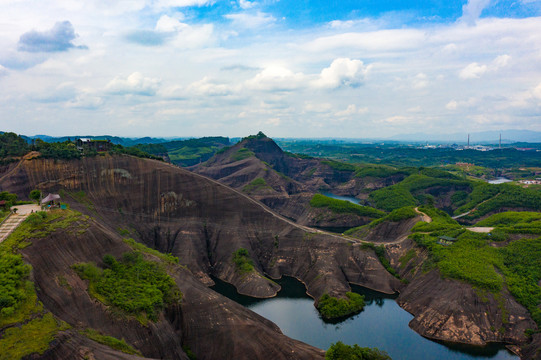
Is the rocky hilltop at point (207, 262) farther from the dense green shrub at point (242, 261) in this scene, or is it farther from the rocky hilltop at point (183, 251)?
the dense green shrub at point (242, 261)

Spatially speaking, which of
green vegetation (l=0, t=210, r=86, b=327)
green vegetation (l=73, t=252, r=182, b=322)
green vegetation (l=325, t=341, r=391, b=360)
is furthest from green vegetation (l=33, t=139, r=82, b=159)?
green vegetation (l=325, t=341, r=391, b=360)

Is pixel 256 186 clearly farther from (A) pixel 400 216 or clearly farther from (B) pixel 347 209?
(A) pixel 400 216

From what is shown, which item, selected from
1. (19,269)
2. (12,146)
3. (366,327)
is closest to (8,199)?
(19,269)

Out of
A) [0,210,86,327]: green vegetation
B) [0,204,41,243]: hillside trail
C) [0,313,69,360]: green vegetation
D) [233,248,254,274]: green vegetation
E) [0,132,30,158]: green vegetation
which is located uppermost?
[0,132,30,158]: green vegetation

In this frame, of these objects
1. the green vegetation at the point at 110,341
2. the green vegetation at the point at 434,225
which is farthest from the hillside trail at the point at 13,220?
the green vegetation at the point at 434,225

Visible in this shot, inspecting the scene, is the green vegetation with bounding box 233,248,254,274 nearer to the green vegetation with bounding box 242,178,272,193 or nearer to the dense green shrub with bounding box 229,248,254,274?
the dense green shrub with bounding box 229,248,254,274

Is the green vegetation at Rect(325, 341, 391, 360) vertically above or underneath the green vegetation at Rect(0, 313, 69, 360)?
underneath

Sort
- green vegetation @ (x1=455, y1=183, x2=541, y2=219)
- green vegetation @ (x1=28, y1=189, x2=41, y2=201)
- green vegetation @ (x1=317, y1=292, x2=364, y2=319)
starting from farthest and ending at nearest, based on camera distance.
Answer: green vegetation @ (x1=455, y1=183, x2=541, y2=219) < green vegetation @ (x1=28, y1=189, x2=41, y2=201) < green vegetation @ (x1=317, y1=292, x2=364, y2=319)

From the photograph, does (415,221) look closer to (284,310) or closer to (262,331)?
(284,310)
